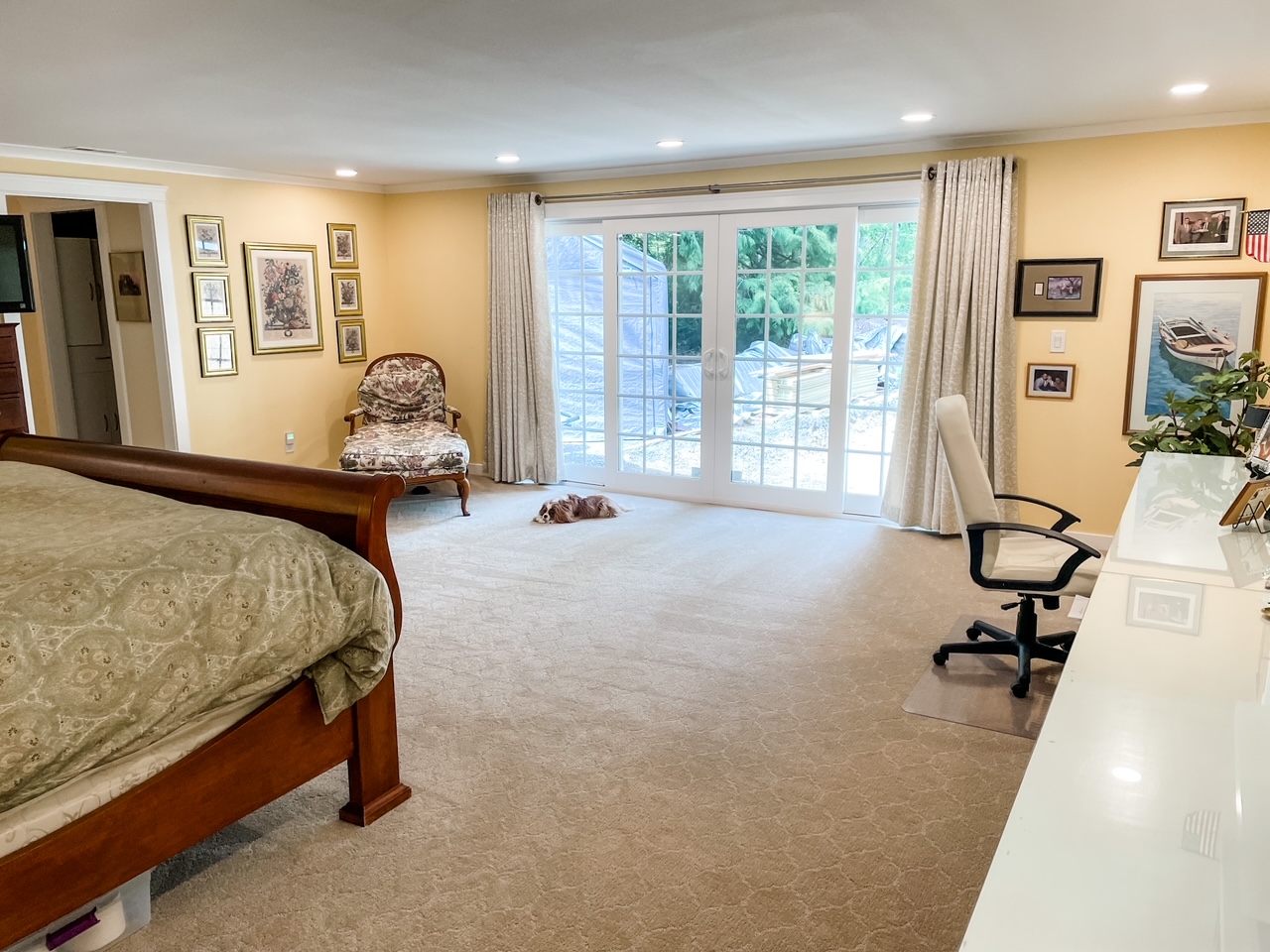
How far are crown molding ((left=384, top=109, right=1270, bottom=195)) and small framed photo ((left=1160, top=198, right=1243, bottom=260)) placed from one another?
14.9 inches

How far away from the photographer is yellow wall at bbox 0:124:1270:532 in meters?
4.59

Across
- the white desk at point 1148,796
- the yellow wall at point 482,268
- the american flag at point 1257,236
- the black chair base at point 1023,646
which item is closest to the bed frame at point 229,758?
the white desk at point 1148,796

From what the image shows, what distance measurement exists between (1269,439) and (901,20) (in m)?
1.67

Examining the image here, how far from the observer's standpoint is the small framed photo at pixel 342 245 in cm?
675

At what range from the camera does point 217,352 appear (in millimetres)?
6066

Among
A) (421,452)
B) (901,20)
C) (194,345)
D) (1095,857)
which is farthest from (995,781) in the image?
(194,345)

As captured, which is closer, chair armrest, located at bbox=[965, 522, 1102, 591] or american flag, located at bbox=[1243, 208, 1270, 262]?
chair armrest, located at bbox=[965, 522, 1102, 591]

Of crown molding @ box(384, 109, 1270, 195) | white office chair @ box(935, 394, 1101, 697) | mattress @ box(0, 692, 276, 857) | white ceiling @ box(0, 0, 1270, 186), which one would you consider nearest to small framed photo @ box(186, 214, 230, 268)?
white ceiling @ box(0, 0, 1270, 186)

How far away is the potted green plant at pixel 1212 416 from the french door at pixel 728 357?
1.60m

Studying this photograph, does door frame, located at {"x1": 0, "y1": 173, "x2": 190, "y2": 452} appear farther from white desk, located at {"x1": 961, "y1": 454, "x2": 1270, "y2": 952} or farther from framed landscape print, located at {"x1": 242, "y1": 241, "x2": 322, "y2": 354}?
white desk, located at {"x1": 961, "y1": 454, "x2": 1270, "y2": 952}

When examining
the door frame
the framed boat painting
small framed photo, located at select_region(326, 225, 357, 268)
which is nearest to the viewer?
the framed boat painting

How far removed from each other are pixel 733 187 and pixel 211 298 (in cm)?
356

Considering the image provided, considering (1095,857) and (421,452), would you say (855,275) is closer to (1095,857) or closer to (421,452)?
(421,452)

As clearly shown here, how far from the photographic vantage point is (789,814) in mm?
2498
